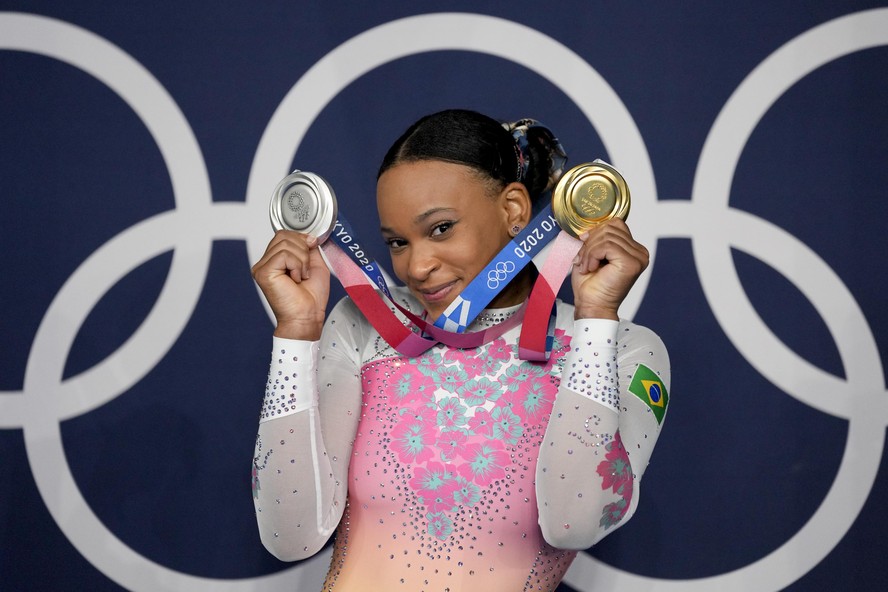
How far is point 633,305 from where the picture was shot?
2.54 metres

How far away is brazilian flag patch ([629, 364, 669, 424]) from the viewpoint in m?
1.82

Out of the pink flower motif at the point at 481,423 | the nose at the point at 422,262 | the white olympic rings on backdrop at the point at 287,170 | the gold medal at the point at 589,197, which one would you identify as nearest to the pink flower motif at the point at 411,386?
the pink flower motif at the point at 481,423

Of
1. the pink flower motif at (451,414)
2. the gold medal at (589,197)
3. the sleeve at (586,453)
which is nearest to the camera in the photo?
the sleeve at (586,453)

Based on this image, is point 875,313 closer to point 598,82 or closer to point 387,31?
point 598,82

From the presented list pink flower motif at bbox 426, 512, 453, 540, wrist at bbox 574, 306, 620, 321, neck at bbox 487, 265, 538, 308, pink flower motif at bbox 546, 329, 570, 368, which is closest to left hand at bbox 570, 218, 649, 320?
wrist at bbox 574, 306, 620, 321

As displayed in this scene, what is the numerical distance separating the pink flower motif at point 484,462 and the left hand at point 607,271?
1.06 feet

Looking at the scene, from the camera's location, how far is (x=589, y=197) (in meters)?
1.78

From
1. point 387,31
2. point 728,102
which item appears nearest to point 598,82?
point 728,102

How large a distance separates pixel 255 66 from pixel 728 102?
4.27 feet

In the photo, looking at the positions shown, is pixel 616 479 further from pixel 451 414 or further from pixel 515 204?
pixel 515 204

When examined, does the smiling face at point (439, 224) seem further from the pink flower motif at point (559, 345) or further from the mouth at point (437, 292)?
the pink flower motif at point (559, 345)

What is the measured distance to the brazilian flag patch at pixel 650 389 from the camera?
182cm

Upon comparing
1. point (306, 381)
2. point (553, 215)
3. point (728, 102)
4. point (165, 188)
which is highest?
point (728, 102)

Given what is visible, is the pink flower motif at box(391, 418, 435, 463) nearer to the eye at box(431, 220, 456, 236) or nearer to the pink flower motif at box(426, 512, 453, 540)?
the pink flower motif at box(426, 512, 453, 540)
